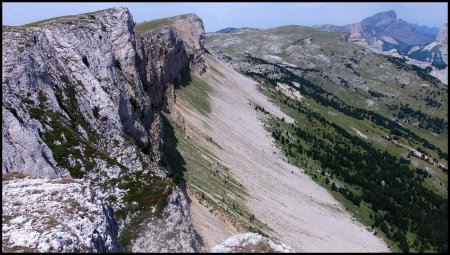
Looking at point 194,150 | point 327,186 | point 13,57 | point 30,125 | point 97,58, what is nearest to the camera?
point 30,125

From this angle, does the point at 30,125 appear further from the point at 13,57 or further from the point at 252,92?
the point at 252,92

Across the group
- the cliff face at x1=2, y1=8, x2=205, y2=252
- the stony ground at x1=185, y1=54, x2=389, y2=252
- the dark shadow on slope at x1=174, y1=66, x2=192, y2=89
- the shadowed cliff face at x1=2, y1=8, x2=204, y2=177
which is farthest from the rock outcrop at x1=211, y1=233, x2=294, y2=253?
the dark shadow on slope at x1=174, y1=66, x2=192, y2=89

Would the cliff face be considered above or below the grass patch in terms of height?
above

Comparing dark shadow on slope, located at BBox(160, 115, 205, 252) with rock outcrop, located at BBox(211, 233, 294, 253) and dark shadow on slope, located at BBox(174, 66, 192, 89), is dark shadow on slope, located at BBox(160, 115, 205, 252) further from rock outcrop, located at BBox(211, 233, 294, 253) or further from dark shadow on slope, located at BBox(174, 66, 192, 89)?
dark shadow on slope, located at BBox(174, 66, 192, 89)

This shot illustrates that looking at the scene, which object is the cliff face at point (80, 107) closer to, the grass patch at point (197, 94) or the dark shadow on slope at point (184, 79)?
the grass patch at point (197, 94)

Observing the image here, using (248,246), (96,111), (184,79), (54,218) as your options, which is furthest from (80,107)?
(184,79)

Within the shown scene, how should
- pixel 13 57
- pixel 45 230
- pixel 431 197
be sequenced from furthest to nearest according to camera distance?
pixel 431 197 < pixel 13 57 < pixel 45 230

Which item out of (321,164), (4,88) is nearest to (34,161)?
(4,88)

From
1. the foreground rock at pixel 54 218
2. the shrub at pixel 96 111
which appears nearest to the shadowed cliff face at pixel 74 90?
the shrub at pixel 96 111
